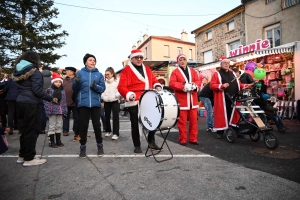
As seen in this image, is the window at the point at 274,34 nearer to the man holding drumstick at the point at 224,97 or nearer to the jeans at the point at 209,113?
the jeans at the point at 209,113

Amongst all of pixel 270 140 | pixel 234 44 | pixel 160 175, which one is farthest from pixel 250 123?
pixel 234 44

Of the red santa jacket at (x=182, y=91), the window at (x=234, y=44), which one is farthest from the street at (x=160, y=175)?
the window at (x=234, y=44)

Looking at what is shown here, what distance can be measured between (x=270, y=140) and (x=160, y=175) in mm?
2809

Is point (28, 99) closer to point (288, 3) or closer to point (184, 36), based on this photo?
point (288, 3)

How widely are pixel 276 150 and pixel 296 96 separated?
6.60m

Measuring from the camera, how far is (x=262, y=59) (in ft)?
36.7

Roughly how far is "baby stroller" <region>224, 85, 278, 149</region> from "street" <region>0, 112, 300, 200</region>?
0.30 meters

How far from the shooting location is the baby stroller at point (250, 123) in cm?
470

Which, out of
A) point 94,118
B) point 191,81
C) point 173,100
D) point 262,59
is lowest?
point 94,118

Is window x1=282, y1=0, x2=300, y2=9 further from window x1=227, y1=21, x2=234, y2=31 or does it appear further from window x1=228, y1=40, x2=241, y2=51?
window x1=227, y1=21, x2=234, y2=31

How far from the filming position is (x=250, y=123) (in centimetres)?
501

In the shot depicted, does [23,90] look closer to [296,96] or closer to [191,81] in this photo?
[191,81]

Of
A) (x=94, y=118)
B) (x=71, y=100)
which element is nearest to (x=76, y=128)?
(x=71, y=100)

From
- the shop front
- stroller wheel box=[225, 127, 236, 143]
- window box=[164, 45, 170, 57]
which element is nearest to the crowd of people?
stroller wheel box=[225, 127, 236, 143]
